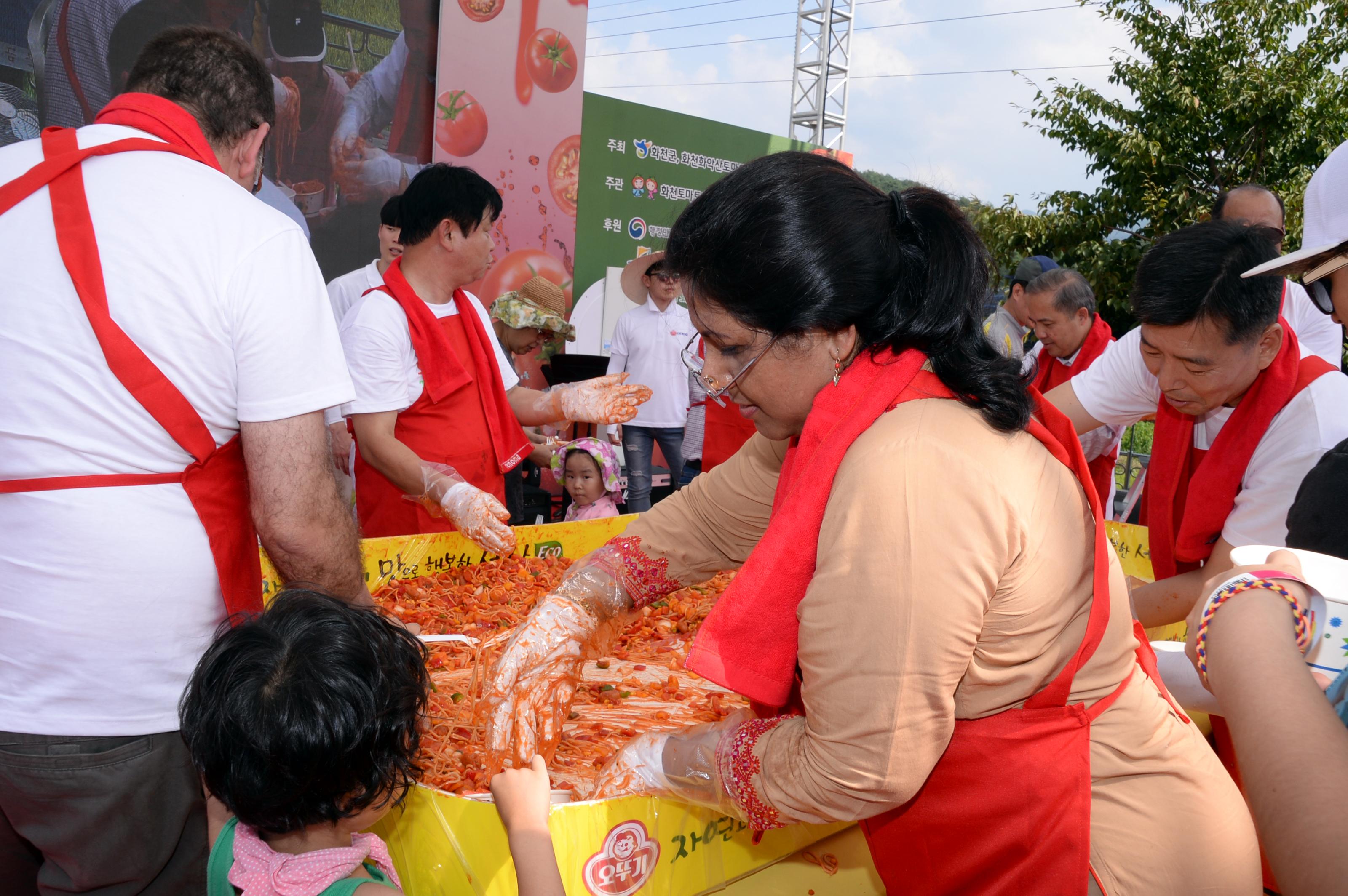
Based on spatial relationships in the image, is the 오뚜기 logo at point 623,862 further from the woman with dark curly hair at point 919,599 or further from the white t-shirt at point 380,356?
the white t-shirt at point 380,356

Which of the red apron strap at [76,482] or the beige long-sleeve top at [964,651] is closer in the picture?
the beige long-sleeve top at [964,651]

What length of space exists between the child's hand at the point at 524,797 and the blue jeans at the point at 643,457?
220 inches

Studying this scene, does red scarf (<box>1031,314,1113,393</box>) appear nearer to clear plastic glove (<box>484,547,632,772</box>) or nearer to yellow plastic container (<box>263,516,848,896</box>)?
clear plastic glove (<box>484,547,632,772</box>)

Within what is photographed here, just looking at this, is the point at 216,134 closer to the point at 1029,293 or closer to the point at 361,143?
the point at 1029,293

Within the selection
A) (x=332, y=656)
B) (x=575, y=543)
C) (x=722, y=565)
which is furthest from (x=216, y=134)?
(x=575, y=543)

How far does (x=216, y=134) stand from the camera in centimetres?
174

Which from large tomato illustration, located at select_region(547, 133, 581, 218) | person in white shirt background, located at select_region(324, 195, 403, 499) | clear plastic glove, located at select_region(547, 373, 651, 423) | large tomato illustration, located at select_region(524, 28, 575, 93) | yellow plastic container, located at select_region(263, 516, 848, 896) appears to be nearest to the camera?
yellow plastic container, located at select_region(263, 516, 848, 896)

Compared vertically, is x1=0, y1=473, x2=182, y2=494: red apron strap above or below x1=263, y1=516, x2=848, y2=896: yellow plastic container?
above

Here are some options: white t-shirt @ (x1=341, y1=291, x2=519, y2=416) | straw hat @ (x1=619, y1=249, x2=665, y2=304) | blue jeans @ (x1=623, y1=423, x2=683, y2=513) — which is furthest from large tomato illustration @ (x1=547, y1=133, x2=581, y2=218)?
white t-shirt @ (x1=341, y1=291, x2=519, y2=416)

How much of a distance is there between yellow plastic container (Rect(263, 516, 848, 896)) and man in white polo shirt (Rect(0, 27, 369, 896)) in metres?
0.42

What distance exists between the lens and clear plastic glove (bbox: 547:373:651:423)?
11.0ft

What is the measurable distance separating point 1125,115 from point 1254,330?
12.3m

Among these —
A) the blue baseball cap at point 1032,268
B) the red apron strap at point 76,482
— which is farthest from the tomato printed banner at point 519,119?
the red apron strap at point 76,482

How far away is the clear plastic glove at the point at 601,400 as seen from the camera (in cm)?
336
